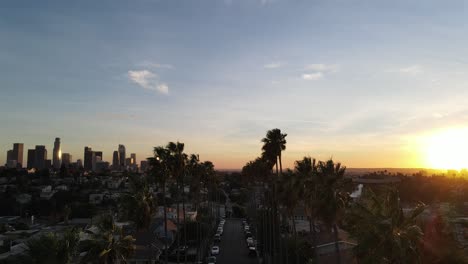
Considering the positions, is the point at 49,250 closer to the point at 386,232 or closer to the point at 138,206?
the point at 138,206

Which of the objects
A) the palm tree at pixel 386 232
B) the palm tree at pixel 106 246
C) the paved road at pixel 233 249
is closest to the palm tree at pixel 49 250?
the palm tree at pixel 106 246

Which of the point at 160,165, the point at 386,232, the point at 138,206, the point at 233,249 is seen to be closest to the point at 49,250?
the point at 138,206

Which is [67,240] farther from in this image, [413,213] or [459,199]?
[459,199]

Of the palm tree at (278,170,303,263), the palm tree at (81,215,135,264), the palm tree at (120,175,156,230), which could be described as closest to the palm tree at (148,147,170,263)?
the palm tree at (120,175,156,230)

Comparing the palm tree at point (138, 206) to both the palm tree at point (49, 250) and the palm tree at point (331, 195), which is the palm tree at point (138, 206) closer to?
the palm tree at point (49, 250)

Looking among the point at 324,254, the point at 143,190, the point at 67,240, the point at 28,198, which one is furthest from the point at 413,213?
the point at 28,198

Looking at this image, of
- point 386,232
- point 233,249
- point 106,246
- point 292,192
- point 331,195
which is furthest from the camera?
point 233,249

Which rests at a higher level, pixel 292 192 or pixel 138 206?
pixel 292 192
